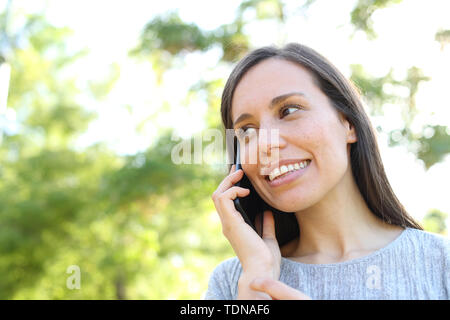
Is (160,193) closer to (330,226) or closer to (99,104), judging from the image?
(99,104)

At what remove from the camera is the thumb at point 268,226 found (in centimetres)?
196

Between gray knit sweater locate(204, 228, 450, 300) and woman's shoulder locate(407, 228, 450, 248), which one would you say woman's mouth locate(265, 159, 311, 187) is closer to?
gray knit sweater locate(204, 228, 450, 300)

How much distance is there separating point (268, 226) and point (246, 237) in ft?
0.76

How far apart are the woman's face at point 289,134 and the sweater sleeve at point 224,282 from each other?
0.39 metres

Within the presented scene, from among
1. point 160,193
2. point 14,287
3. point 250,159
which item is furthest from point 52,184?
point 250,159

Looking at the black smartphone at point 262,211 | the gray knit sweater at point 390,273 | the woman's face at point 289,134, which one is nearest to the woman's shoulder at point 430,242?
the gray knit sweater at point 390,273

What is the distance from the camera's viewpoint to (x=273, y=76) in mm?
1949

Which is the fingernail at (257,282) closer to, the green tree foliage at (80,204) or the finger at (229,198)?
the finger at (229,198)

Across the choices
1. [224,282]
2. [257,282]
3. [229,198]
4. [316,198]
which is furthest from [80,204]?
[257,282]

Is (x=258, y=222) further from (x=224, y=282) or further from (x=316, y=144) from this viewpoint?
(x=316, y=144)

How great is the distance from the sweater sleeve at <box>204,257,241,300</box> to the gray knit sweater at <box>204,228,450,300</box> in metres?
0.23

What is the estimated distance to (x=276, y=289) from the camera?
1.47 meters

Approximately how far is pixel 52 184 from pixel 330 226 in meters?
10.4

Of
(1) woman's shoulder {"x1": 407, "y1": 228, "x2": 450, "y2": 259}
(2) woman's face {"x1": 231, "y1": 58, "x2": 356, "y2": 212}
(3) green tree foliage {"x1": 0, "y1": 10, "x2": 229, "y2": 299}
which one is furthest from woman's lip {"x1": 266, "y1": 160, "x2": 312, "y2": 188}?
(3) green tree foliage {"x1": 0, "y1": 10, "x2": 229, "y2": 299}
